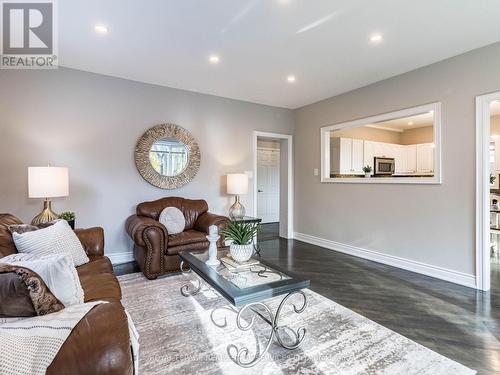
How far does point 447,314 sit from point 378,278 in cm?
88

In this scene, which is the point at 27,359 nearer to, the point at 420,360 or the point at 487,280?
the point at 420,360

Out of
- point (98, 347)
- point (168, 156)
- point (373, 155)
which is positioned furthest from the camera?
point (373, 155)

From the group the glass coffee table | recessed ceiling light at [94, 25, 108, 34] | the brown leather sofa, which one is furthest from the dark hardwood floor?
recessed ceiling light at [94, 25, 108, 34]

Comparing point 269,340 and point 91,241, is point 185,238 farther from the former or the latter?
point 269,340

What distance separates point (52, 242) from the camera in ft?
6.53

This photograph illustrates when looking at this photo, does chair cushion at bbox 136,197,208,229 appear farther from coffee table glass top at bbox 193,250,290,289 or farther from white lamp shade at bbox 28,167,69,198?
coffee table glass top at bbox 193,250,290,289

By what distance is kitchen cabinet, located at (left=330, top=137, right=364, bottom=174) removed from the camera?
5.39 m

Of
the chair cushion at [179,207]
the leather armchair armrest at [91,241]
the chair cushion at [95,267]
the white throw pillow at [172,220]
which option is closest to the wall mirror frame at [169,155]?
the chair cushion at [179,207]

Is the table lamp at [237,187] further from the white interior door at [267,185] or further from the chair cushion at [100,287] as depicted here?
the white interior door at [267,185]

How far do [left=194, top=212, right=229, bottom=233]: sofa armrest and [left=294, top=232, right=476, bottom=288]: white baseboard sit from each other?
2061mm

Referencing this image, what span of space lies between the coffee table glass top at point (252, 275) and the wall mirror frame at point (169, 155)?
2283 mm

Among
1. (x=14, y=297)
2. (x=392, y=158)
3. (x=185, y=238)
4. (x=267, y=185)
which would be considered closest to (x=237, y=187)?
(x=185, y=238)

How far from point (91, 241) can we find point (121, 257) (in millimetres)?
1465

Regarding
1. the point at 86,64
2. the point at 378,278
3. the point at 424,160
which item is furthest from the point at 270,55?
the point at 424,160
